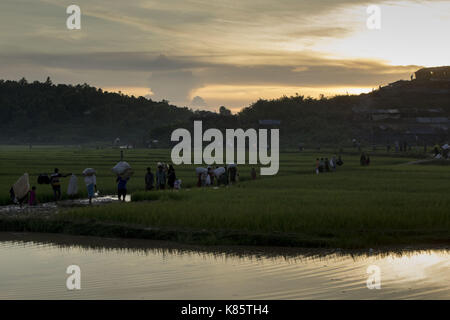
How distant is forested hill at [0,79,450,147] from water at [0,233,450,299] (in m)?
68.4

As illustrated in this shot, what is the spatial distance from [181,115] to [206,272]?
523ft

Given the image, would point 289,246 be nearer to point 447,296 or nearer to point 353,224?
point 353,224

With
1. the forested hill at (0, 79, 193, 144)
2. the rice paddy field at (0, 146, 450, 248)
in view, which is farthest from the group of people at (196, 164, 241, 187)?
the forested hill at (0, 79, 193, 144)

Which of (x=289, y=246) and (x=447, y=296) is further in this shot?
(x=289, y=246)

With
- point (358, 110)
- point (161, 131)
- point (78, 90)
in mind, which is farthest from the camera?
point (78, 90)

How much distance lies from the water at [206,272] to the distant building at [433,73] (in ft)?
330

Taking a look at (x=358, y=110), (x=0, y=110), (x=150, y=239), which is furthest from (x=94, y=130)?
(x=150, y=239)

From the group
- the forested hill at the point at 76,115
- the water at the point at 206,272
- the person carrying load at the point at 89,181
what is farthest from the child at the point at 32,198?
the forested hill at the point at 76,115

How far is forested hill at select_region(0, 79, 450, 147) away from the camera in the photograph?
8856 centimetres

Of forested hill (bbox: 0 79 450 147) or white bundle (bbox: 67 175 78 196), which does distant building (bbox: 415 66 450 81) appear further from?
white bundle (bbox: 67 175 78 196)

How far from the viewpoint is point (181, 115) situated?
169 meters

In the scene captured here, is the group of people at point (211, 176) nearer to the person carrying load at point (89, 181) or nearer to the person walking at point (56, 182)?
the person carrying load at point (89, 181)

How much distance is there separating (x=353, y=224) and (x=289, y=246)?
2.00 metres
